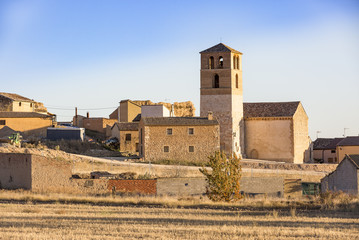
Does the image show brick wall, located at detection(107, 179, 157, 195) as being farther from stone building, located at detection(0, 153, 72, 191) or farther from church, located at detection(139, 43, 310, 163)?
church, located at detection(139, 43, 310, 163)

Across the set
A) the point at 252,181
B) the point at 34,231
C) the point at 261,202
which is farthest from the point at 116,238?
the point at 252,181

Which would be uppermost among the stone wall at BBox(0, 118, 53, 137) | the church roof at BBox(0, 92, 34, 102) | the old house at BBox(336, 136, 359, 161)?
the church roof at BBox(0, 92, 34, 102)

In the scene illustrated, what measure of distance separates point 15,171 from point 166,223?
1519cm

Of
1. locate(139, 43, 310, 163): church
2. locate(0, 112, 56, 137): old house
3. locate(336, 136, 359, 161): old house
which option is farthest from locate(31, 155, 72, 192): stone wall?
locate(336, 136, 359, 161): old house

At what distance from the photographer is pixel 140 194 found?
2945 cm

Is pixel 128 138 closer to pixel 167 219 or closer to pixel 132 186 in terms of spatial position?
pixel 132 186

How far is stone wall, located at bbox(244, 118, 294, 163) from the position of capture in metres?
52.2

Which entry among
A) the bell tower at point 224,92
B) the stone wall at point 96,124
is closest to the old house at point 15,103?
the stone wall at point 96,124

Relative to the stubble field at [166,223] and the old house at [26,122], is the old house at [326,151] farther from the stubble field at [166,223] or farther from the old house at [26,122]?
the stubble field at [166,223]

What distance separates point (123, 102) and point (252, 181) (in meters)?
32.2

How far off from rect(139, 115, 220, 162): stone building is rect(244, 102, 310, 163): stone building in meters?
9.06

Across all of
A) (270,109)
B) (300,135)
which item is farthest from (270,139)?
(300,135)

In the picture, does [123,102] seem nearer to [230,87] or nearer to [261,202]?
[230,87]

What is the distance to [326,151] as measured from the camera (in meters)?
64.2
